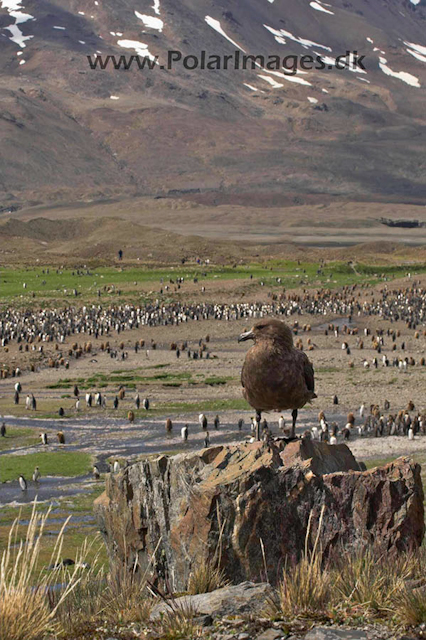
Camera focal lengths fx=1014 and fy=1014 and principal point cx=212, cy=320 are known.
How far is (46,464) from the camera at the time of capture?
104 feet

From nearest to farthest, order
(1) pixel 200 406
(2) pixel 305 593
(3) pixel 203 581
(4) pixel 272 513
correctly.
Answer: (2) pixel 305 593 < (3) pixel 203 581 < (4) pixel 272 513 < (1) pixel 200 406

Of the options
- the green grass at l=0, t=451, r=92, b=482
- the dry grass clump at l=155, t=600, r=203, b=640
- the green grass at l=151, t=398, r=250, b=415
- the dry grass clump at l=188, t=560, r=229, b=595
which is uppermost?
the dry grass clump at l=155, t=600, r=203, b=640

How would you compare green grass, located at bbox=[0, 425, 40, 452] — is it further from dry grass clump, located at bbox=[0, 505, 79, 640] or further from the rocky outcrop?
dry grass clump, located at bbox=[0, 505, 79, 640]

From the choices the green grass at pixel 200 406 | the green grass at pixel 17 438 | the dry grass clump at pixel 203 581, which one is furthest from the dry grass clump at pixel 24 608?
the green grass at pixel 200 406

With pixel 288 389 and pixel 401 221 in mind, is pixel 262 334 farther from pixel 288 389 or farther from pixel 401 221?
pixel 401 221

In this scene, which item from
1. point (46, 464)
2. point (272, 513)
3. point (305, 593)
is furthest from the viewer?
point (46, 464)

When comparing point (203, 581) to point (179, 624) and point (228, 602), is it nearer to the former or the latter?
point (228, 602)

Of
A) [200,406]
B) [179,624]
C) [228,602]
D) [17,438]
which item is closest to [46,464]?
[17,438]

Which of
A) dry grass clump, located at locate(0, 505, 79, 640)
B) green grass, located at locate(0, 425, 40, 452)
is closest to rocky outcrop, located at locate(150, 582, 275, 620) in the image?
dry grass clump, located at locate(0, 505, 79, 640)

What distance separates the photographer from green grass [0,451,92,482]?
30.7 m

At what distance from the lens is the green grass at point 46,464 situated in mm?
30677

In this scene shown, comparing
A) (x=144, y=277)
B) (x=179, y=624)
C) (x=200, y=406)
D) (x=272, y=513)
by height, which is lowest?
(x=144, y=277)

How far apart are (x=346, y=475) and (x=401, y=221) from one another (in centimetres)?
18469

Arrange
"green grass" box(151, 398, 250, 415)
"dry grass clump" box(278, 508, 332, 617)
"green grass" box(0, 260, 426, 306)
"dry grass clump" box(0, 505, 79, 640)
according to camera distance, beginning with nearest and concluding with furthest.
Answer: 1. "dry grass clump" box(0, 505, 79, 640)
2. "dry grass clump" box(278, 508, 332, 617)
3. "green grass" box(151, 398, 250, 415)
4. "green grass" box(0, 260, 426, 306)
